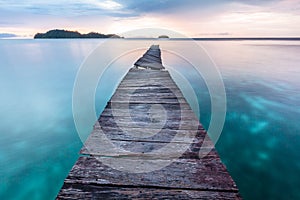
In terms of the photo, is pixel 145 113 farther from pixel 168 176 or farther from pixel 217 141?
pixel 217 141

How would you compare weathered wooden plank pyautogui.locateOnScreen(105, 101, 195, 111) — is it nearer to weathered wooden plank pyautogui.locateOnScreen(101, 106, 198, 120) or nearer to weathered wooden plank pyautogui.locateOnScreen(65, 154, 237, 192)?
weathered wooden plank pyautogui.locateOnScreen(101, 106, 198, 120)

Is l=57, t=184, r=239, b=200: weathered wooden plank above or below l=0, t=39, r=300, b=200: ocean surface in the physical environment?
above

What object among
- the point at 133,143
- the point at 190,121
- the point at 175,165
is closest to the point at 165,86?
the point at 190,121

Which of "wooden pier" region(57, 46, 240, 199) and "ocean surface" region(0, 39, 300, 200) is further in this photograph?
"ocean surface" region(0, 39, 300, 200)

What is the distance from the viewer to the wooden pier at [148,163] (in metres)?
1.53

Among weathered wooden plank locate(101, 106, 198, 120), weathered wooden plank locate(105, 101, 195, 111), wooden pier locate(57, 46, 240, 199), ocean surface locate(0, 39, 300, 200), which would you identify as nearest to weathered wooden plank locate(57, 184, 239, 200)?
wooden pier locate(57, 46, 240, 199)

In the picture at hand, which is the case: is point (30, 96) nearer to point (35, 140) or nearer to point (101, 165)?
point (35, 140)

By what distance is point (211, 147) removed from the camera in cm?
209

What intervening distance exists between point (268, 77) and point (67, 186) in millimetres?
15417

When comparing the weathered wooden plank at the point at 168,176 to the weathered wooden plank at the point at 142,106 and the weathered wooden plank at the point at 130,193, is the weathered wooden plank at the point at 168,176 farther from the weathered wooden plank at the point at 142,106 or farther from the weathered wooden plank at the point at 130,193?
the weathered wooden plank at the point at 142,106

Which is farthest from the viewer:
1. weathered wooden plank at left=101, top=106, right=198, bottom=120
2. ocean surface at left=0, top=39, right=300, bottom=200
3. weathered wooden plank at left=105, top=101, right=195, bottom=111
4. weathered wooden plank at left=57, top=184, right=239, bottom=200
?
ocean surface at left=0, top=39, right=300, bottom=200

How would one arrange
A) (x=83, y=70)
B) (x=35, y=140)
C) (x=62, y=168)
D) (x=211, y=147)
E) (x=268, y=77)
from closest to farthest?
(x=211, y=147)
(x=62, y=168)
(x=35, y=140)
(x=268, y=77)
(x=83, y=70)

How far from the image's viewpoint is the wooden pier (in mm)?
1525

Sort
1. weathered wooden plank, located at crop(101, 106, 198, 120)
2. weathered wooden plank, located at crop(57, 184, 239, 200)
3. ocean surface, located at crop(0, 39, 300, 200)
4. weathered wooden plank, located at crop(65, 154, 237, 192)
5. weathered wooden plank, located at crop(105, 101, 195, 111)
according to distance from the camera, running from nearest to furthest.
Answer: weathered wooden plank, located at crop(57, 184, 239, 200) → weathered wooden plank, located at crop(65, 154, 237, 192) → weathered wooden plank, located at crop(101, 106, 198, 120) → weathered wooden plank, located at crop(105, 101, 195, 111) → ocean surface, located at crop(0, 39, 300, 200)
